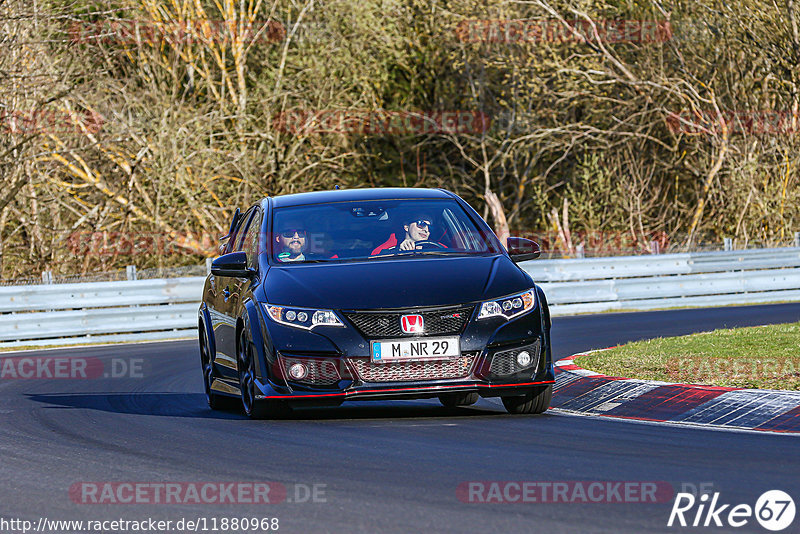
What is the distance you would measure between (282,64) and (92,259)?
7548 mm

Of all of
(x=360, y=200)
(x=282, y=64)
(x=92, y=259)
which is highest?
(x=360, y=200)

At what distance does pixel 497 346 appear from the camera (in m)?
9.17

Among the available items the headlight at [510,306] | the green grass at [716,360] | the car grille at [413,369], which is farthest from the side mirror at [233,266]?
the green grass at [716,360]

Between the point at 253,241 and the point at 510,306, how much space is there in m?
2.52

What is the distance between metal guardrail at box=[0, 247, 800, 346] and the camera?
21516 millimetres

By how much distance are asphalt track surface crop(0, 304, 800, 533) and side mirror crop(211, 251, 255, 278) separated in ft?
3.47

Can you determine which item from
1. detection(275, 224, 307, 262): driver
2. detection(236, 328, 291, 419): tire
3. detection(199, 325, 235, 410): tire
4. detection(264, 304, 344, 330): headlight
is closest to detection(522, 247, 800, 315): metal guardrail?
detection(199, 325, 235, 410): tire

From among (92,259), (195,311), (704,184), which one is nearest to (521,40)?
(704,184)

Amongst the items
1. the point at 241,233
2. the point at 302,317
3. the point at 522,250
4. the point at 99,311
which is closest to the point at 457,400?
the point at 522,250

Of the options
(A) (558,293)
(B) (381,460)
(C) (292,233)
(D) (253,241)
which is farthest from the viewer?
(A) (558,293)

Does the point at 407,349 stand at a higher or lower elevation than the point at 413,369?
higher

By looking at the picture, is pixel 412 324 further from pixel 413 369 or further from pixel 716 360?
pixel 716 360

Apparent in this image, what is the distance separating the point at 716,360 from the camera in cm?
1188

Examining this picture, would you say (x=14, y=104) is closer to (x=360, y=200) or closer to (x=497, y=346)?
(x=360, y=200)
